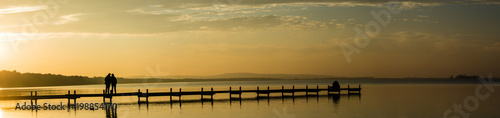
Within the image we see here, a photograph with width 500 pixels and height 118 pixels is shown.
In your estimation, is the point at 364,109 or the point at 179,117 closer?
the point at 179,117

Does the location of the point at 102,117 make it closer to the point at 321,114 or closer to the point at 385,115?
the point at 321,114

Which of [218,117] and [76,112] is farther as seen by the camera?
[76,112]

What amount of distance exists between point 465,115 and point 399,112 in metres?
5.12

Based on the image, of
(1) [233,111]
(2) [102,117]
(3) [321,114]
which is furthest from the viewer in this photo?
(1) [233,111]

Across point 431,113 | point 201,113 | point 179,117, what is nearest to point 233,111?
point 201,113

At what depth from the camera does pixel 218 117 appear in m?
41.9

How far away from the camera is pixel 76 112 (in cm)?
4622

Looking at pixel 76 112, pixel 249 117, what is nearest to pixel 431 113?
pixel 249 117

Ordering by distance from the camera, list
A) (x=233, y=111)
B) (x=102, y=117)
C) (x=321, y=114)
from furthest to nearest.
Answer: (x=233, y=111), (x=321, y=114), (x=102, y=117)

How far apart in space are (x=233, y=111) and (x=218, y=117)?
528cm

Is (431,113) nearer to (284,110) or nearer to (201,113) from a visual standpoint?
(284,110)

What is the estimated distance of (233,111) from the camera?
47.1 m

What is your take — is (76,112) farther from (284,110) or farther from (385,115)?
(385,115)

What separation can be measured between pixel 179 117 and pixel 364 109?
55.4 ft
